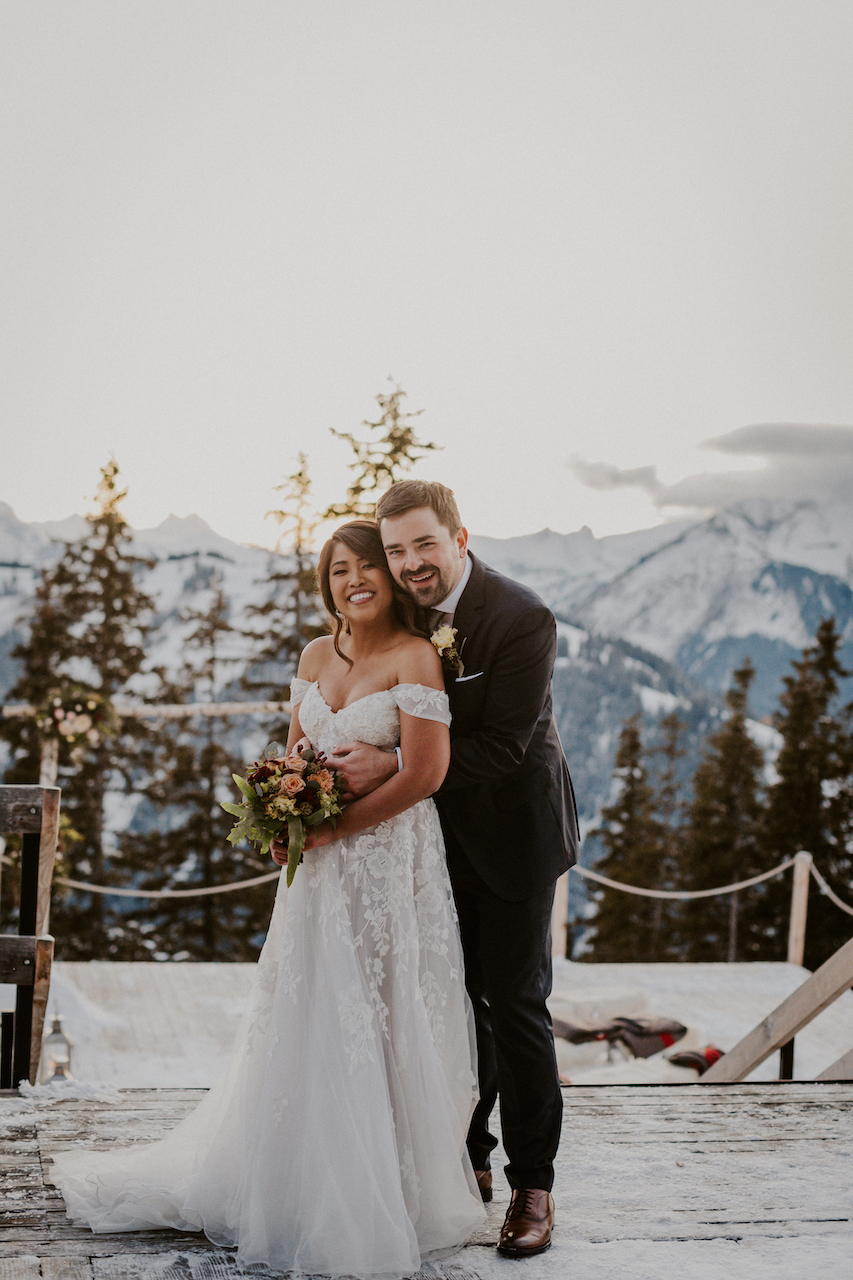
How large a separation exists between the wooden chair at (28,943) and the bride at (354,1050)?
2.95 feet

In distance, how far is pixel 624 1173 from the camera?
2.93 m

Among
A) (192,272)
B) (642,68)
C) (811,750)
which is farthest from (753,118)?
(811,750)

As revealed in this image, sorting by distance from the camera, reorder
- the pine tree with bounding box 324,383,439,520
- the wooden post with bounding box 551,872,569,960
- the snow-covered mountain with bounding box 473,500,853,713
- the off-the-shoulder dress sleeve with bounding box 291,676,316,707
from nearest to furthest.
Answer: the off-the-shoulder dress sleeve with bounding box 291,676,316,707 < the wooden post with bounding box 551,872,569,960 < the pine tree with bounding box 324,383,439,520 < the snow-covered mountain with bounding box 473,500,853,713

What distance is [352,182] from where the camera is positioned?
10.9m

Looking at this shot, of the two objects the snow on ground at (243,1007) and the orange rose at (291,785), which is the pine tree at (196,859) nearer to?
the snow on ground at (243,1007)

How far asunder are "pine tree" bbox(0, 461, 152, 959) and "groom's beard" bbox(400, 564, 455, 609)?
50.9 feet

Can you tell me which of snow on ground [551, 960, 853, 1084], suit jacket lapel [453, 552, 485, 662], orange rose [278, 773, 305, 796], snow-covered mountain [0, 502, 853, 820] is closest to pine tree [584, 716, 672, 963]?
snow-covered mountain [0, 502, 853, 820]

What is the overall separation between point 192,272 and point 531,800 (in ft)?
37.3

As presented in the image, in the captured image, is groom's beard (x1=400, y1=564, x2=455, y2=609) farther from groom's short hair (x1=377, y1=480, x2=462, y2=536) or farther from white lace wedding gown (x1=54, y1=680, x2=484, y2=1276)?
white lace wedding gown (x1=54, y1=680, x2=484, y2=1276)

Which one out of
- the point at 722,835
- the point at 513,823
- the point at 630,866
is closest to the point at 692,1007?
the point at 513,823

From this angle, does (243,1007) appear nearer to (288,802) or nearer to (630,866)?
(288,802)

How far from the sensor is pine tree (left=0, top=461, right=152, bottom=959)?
57.1ft

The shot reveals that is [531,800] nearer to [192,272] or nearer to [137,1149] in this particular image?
[137,1149]

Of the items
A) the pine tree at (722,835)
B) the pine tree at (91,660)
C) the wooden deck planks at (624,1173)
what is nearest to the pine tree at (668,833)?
the pine tree at (722,835)
